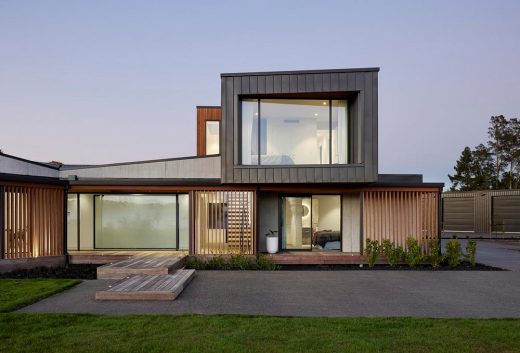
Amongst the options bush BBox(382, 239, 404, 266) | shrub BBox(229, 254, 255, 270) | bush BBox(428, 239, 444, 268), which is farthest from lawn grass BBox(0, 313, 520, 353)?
bush BBox(428, 239, 444, 268)

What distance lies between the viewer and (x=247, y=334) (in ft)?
16.0

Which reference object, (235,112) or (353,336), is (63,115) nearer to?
(235,112)

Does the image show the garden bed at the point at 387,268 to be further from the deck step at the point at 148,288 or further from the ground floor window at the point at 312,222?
the deck step at the point at 148,288

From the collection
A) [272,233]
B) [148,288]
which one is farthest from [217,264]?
[148,288]

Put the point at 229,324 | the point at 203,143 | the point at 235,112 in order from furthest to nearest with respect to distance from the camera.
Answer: the point at 203,143
the point at 235,112
the point at 229,324

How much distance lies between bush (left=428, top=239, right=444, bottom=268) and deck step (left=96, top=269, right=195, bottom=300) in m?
7.27

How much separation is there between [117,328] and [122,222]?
912 cm

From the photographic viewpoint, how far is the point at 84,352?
13.9ft

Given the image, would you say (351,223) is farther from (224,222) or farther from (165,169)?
(165,169)

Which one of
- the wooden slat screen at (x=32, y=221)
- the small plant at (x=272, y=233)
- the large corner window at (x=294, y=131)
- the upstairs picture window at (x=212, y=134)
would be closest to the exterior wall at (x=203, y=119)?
the upstairs picture window at (x=212, y=134)

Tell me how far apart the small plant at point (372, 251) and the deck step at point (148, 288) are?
5512 mm

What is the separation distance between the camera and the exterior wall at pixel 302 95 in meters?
11.3

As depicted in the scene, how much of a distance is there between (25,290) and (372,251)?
8.92 metres

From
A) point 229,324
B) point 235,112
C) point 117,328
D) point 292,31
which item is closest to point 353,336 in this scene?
point 229,324
